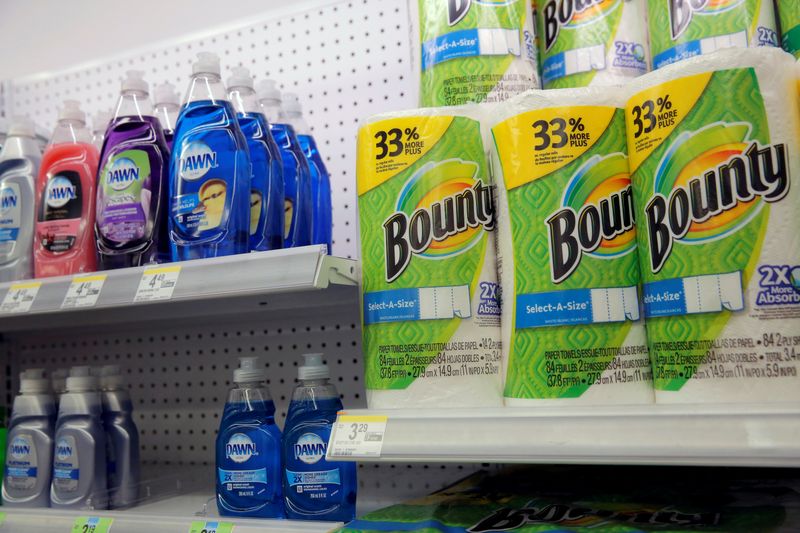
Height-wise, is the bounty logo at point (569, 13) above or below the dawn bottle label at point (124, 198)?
above

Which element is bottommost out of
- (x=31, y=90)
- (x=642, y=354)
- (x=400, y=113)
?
(x=642, y=354)

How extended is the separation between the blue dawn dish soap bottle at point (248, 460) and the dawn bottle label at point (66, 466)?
0.35m

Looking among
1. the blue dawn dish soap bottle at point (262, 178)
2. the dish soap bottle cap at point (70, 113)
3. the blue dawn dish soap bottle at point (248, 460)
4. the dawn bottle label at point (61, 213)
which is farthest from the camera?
the dish soap bottle cap at point (70, 113)

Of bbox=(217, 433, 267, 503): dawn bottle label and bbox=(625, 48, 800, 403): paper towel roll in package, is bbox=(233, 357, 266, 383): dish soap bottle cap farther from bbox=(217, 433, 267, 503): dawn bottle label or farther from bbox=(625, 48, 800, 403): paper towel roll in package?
bbox=(625, 48, 800, 403): paper towel roll in package

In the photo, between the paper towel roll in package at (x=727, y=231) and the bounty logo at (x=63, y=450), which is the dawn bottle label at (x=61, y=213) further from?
the paper towel roll in package at (x=727, y=231)

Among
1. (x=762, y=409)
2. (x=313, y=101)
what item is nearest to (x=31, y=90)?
(x=313, y=101)

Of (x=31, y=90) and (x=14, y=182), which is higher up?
(x=31, y=90)

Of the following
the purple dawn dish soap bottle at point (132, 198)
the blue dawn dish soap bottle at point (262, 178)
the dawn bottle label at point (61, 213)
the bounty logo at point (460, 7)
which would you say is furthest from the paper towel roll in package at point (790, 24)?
the dawn bottle label at point (61, 213)

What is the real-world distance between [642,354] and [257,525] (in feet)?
2.19

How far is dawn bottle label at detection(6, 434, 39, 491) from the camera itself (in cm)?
140

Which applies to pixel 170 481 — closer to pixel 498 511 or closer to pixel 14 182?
pixel 14 182

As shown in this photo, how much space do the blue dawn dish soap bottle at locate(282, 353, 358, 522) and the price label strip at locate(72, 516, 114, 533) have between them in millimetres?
341

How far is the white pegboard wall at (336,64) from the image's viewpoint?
1686 mm

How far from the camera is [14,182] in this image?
1.51 metres
